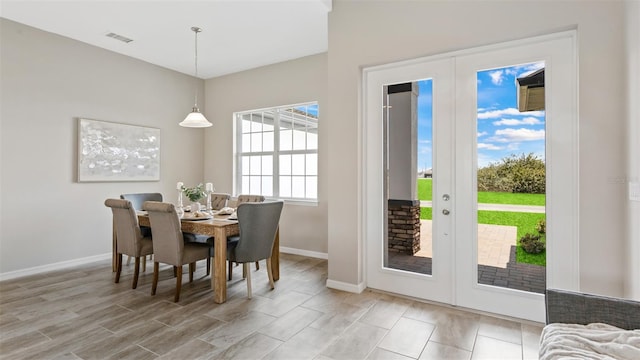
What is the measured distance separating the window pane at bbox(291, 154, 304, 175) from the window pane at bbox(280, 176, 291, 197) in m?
0.16

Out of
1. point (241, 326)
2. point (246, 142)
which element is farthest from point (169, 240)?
point (246, 142)

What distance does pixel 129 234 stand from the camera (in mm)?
3393

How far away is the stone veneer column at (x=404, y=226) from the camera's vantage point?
121 inches

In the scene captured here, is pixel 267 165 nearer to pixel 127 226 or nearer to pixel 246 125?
pixel 246 125

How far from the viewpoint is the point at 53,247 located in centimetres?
409

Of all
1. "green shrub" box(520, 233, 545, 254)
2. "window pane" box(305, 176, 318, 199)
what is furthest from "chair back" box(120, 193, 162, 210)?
"green shrub" box(520, 233, 545, 254)

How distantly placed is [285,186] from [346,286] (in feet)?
7.38

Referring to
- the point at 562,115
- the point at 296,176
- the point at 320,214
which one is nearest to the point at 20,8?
the point at 296,176

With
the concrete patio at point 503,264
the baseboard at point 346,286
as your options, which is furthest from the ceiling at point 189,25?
the baseboard at point 346,286

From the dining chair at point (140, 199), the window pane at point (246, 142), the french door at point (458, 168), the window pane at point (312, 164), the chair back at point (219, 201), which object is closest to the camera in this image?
the french door at point (458, 168)

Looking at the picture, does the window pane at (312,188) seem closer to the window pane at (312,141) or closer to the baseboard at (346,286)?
the window pane at (312,141)

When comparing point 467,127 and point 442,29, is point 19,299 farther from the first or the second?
point 442,29

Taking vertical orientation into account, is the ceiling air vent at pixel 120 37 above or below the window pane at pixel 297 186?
above

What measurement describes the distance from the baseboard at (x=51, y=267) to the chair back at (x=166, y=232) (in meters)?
1.99
